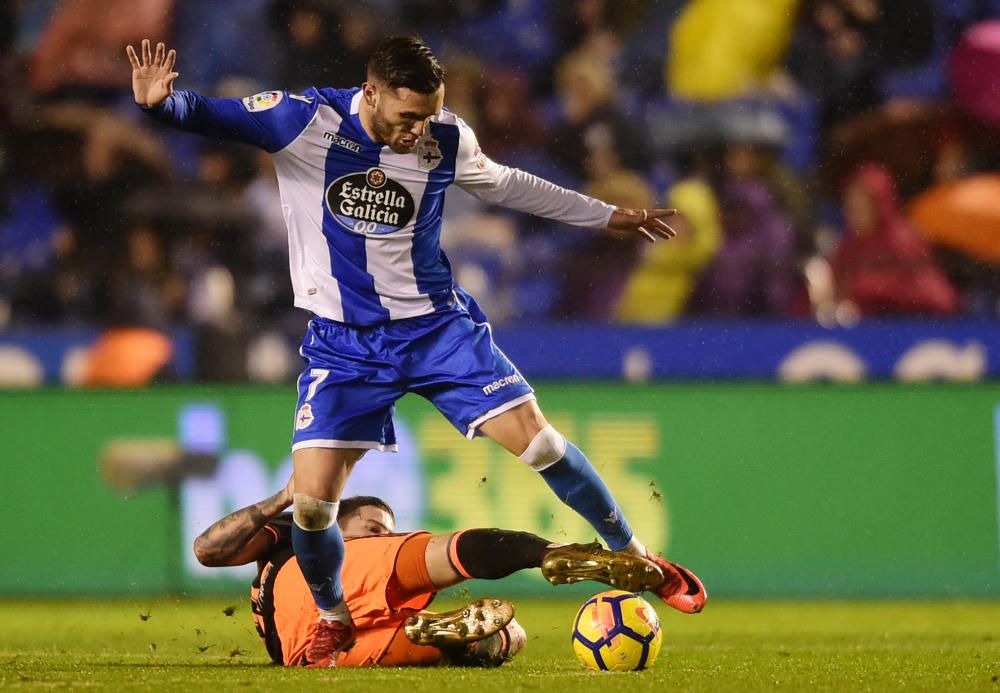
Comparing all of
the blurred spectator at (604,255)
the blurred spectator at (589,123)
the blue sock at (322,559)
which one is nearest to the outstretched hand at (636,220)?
the blue sock at (322,559)

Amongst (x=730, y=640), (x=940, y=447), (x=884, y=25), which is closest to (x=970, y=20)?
(x=884, y=25)

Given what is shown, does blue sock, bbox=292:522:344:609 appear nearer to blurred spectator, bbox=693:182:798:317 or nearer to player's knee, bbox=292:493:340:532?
player's knee, bbox=292:493:340:532

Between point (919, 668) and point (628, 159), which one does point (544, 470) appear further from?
point (628, 159)

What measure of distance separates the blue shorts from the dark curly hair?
2.70ft

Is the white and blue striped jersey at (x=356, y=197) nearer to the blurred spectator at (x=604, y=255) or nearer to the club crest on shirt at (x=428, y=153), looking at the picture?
the club crest on shirt at (x=428, y=153)

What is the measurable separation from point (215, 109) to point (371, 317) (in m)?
0.87

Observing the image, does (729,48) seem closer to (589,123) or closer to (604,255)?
(589,123)

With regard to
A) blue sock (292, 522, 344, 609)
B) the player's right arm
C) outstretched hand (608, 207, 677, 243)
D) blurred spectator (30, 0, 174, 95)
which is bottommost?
blue sock (292, 522, 344, 609)

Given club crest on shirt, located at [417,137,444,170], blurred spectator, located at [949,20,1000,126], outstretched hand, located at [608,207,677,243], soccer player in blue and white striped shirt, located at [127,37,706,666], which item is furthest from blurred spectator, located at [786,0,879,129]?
club crest on shirt, located at [417,137,444,170]

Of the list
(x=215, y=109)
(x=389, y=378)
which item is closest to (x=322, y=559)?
(x=389, y=378)

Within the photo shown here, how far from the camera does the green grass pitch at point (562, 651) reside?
4859mm

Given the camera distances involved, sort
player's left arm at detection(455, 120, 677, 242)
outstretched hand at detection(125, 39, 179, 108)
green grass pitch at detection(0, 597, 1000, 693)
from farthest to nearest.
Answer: player's left arm at detection(455, 120, 677, 242) < outstretched hand at detection(125, 39, 179, 108) < green grass pitch at detection(0, 597, 1000, 693)

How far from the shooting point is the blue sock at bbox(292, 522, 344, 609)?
5.37 metres

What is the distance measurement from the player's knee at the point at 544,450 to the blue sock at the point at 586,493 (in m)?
0.03
